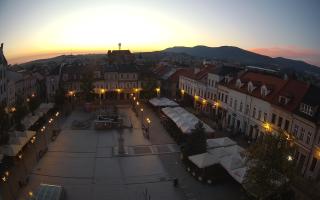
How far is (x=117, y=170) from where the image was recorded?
29.1 metres

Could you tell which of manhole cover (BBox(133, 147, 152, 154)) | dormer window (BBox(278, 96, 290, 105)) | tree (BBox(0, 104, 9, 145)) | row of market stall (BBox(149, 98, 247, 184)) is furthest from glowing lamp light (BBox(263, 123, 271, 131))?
tree (BBox(0, 104, 9, 145))

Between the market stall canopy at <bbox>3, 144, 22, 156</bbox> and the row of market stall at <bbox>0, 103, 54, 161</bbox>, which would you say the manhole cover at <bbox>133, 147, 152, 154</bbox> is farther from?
the market stall canopy at <bbox>3, 144, 22, 156</bbox>

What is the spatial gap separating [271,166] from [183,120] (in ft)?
67.3

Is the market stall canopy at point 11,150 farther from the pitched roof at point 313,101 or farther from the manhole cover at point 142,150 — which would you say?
the pitched roof at point 313,101

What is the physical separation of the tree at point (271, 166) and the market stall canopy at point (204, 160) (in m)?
6.76

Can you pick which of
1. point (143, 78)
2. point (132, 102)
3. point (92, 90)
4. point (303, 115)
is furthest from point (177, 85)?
point (303, 115)

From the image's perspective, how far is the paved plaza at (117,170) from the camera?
2462 centimetres

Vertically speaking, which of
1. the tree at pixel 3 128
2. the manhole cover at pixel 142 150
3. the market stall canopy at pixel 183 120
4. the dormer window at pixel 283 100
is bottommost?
the manhole cover at pixel 142 150

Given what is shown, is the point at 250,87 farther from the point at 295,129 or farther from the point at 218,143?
the point at 218,143

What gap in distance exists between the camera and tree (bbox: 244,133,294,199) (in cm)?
1936

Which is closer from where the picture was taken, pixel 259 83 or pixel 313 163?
pixel 313 163

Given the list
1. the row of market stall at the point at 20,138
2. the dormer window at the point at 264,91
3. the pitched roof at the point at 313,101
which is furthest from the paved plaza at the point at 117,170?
the dormer window at the point at 264,91

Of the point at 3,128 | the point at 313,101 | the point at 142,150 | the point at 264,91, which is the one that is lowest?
the point at 142,150

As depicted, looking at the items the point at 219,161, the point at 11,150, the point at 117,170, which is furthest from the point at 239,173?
the point at 11,150
